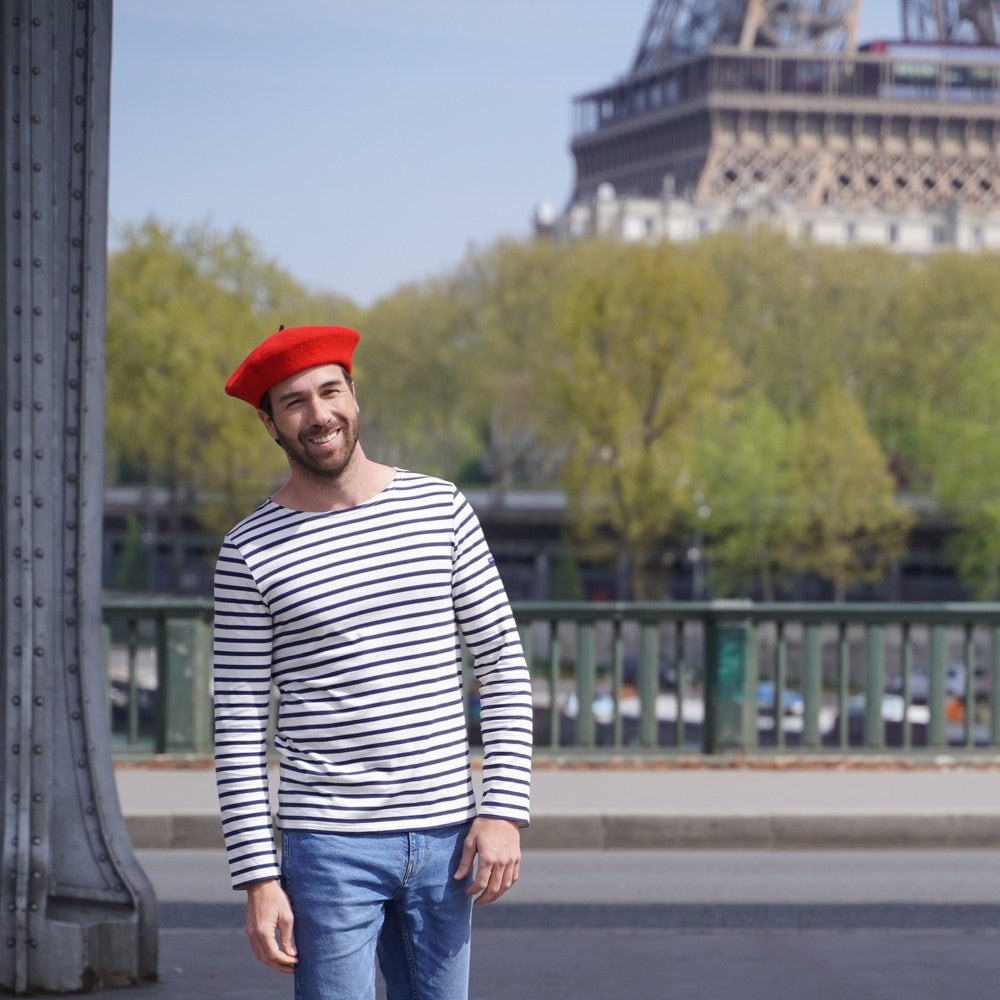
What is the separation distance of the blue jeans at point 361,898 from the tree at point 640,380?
43.5m

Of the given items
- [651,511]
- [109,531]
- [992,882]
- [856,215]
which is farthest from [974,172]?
[992,882]

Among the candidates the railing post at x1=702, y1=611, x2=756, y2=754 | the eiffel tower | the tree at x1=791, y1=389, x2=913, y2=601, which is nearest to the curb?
the railing post at x1=702, y1=611, x2=756, y2=754

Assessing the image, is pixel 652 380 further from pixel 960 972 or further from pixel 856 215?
pixel 856 215

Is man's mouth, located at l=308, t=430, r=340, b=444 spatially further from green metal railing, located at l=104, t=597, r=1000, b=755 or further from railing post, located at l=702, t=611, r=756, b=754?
railing post, located at l=702, t=611, r=756, b=754

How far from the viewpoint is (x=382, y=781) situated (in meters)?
3.17

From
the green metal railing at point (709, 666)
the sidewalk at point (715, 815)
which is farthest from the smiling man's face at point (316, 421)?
the green metal railing at point (709, 666)

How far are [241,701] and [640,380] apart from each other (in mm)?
44499

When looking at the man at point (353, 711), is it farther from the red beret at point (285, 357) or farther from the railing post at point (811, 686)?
the railing post at point (811, 686)

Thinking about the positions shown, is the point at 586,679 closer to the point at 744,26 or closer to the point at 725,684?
the point at 725,684

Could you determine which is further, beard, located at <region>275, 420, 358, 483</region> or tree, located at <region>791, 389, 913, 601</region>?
tree, located at <region>791, 389, 913, 601</region>

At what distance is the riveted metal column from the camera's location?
5.51 m

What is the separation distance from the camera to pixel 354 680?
3189mm

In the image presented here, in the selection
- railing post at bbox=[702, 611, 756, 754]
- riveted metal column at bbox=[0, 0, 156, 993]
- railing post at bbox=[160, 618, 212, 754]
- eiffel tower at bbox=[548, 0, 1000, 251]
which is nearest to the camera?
riveted metal column at bbox=[0, 0, 156, 993]

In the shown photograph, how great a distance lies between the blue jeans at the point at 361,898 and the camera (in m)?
3.19
